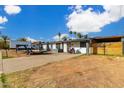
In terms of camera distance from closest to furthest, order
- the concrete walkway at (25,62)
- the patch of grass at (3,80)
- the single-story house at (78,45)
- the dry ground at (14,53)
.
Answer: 1. the patch of grass at (3,80)
2. the dry ground at (14,53)
3. the concrete walkway at (25,62)
4. the single-story house at (78,45)

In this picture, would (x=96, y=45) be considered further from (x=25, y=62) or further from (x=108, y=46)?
(x=25, y=62)

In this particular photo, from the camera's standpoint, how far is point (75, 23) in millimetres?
5000

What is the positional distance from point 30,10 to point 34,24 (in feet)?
1.34

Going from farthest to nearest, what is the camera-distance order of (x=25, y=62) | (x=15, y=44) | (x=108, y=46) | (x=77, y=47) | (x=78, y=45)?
(x=78, y=45) < (x=77, y=47) < (x=108, y=46) < (x=25, y=62) < (x=15, y=44)

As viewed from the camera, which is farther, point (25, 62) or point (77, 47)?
point (77, 47)

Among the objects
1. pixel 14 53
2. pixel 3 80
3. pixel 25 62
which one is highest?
pixel 14 53

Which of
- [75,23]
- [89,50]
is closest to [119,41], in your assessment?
[89,50]

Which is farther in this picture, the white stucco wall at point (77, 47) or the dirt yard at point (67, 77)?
the white stucco wall at point (77, 47)

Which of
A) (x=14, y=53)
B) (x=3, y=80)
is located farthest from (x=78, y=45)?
(x=3, y=80)

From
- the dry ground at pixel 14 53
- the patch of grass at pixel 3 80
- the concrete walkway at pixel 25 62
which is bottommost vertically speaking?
the patch of grass at pixel 3 80

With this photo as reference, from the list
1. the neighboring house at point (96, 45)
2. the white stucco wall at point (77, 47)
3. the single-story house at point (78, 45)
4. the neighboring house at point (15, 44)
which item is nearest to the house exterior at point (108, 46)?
the neighboring house at point (96, 45)

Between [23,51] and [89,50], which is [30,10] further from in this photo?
[89,50]

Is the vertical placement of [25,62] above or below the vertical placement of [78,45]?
below

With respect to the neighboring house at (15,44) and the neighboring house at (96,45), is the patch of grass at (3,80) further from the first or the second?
the neighboring house at (96,45)
